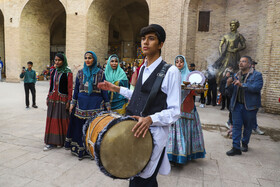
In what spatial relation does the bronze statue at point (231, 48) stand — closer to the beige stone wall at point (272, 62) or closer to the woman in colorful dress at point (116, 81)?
the beige stone wall at point (272, 62)

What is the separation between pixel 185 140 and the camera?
115 inches

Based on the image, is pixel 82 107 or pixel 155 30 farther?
pixel 82 107

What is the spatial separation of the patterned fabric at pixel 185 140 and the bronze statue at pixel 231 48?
739 cm

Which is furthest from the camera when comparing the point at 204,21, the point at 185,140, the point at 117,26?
the point at 117,26

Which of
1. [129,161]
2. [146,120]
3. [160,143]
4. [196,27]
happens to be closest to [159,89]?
[146,120]

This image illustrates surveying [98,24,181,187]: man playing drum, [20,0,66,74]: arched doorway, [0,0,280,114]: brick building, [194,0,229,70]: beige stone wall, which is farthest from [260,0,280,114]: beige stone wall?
[20,0,66,74]: arched doorway

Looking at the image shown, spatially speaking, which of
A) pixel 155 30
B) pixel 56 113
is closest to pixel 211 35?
pixel 56 113

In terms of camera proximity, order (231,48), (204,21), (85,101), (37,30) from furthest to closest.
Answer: (37,30), (204,21), (231,48), (85,101)

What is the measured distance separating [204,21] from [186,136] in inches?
377

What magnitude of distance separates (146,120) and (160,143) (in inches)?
10.8

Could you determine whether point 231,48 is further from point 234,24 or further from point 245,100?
point 245,100

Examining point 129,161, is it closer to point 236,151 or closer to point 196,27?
point 236,151

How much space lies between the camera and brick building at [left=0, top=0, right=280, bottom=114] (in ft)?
26.0

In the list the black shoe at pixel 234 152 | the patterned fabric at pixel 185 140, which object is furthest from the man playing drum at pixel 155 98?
the black shoe at pixel 234 152
